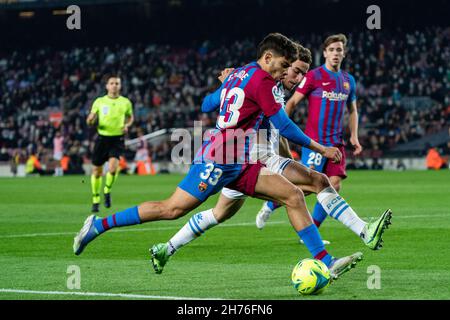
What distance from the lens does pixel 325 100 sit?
1187 cm

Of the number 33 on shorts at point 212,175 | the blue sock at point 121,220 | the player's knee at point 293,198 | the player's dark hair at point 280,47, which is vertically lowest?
the blue sock at point 121,220

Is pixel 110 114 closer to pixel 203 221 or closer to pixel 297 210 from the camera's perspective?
pixel 203 221

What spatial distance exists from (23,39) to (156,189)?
2923 cm

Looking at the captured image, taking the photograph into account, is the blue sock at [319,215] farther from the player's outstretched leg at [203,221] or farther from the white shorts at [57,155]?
the white shorts at [57,155]

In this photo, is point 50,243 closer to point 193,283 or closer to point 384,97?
point 193,283

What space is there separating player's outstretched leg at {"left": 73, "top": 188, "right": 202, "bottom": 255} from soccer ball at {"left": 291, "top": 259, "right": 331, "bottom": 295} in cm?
109

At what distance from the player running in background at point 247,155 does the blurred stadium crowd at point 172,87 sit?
2982 centimetres

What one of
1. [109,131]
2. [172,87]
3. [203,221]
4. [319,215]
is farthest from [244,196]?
[172,87]

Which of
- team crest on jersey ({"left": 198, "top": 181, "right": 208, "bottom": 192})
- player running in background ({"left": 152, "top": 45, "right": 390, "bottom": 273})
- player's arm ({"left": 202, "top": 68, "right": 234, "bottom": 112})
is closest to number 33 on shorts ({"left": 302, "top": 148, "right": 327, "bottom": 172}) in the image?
player running in background ({"left": 152, "top": 45, "right": 390, "bottom": 273})

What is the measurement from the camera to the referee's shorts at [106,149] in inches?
700

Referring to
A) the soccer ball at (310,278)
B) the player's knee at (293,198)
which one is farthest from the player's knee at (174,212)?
the soccer ball at (310,278)

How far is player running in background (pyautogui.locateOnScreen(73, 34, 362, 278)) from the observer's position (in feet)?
25.3

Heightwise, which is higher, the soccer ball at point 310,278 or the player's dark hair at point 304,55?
the player's dark hair at point 304,55

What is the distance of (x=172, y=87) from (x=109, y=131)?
28022 mm
